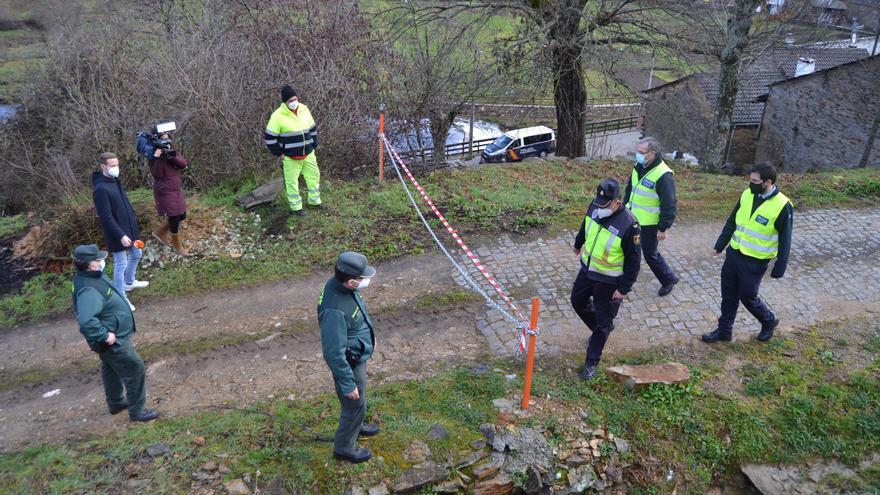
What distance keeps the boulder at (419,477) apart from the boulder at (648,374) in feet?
7.01

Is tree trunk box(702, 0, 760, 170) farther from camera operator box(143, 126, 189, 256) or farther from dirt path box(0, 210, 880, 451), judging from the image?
camera operator box(143, 126, 189, 256)

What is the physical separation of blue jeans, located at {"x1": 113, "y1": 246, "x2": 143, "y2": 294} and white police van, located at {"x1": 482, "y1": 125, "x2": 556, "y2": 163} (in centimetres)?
1834

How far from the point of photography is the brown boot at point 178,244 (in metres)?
8.13

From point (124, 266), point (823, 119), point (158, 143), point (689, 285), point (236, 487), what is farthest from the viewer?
point (823, 119)

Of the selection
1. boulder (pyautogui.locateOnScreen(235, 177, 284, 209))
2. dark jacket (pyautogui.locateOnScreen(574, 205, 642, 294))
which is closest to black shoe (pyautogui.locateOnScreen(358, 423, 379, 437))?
dark jacket (pyautogui.locateOnScreen(574, 205, 642, 294))

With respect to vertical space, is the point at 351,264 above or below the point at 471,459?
above

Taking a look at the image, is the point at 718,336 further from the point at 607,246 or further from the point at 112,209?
the point at 112,209

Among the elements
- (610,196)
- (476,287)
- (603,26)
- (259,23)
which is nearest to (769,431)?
(610,196)

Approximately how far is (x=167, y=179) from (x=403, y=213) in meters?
3.50

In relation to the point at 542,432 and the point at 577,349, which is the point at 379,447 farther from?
the point at 577,349

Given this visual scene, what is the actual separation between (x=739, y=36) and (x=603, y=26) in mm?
3002

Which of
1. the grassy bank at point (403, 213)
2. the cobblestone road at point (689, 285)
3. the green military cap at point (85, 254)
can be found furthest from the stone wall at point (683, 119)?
the green military cap at point (85, 254)

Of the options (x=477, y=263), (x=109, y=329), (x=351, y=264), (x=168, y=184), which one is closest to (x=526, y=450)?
(x=351, y=264)

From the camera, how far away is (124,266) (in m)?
7.08
